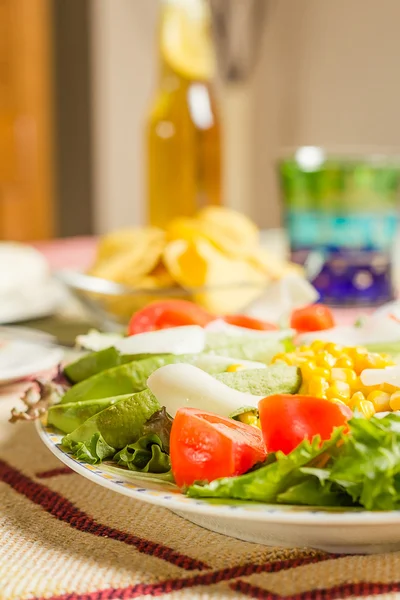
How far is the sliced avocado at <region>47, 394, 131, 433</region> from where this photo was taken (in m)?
0.68

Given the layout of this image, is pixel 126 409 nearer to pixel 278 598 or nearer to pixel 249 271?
pixel 278 598

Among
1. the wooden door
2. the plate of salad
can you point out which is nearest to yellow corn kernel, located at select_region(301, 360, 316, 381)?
the plate of salad

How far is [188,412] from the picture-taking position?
1.90ft

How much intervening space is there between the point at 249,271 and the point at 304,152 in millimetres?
252

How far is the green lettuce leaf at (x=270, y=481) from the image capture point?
1.73 feet

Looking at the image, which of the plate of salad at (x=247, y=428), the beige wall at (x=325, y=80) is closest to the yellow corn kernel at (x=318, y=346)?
the plate of salad at (x=247, y=428)

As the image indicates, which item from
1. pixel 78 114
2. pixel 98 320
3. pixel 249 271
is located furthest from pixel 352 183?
pixel 78 114

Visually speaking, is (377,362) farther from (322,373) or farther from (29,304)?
(29,304)

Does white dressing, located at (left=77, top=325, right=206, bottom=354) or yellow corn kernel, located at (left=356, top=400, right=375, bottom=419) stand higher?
yellow corn kernel, located at (left=356, top=400, right=375, bottom=419)

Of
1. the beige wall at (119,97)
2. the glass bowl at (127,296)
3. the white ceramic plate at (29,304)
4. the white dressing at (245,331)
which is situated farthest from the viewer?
the beige wall at (119,97)

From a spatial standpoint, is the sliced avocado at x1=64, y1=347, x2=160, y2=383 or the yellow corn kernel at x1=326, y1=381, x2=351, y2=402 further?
the sliced avocado at x1=64, y1=347, x2=160, y2=383

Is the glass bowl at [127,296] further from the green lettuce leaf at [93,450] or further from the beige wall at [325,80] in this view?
the beige wall at [325,80]

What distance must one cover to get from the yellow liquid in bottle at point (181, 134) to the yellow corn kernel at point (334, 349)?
3.26 ft

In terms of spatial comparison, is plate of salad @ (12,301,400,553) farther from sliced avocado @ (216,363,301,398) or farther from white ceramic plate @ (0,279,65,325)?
white ceramic plate @ (0,279,65,325)
